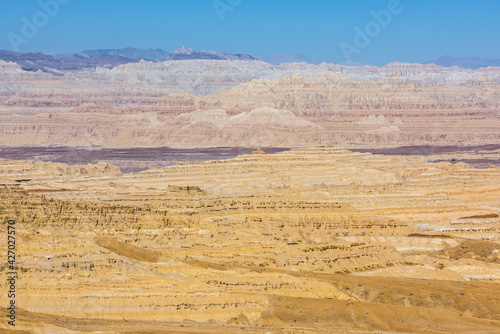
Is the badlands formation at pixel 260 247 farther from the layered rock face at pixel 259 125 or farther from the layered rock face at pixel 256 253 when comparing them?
the layered rock face at pixel 259 125

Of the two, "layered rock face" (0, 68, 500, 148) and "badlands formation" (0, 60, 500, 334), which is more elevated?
"layered rock face" (0, 68, 500, 148)

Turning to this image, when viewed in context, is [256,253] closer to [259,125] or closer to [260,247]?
[260,247]

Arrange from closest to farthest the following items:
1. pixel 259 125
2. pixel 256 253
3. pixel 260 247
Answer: pixel 256 253, pixel 260 247, pixel 259 125

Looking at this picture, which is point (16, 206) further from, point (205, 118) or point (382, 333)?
point (205, 118)

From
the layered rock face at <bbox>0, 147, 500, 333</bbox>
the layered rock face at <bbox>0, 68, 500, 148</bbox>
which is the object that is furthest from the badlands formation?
the layered rock face at <bbox>0, 68, 500, 148</bbox>

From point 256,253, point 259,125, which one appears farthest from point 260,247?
point 259,125

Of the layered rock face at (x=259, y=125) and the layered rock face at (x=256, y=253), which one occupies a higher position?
the layered rock face at (x=259, y=125)

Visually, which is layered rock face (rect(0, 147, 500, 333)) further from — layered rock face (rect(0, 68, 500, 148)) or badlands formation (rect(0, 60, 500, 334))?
layered rock face (rect(0, 68, 500, 148))

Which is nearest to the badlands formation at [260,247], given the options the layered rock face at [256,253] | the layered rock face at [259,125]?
the layered rock face at [256,253]
